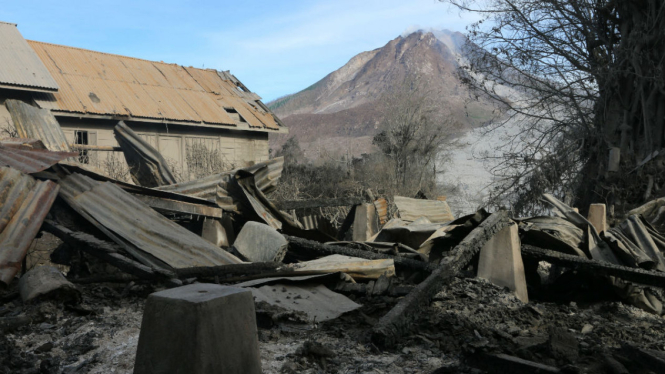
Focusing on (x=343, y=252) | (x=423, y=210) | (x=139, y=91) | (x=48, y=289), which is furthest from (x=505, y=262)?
(x=139, y=91)

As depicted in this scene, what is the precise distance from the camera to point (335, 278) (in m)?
4.99

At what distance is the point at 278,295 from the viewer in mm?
4465

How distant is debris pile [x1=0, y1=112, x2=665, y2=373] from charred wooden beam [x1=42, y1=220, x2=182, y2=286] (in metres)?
0.02

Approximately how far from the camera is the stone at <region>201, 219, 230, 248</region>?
275 inches

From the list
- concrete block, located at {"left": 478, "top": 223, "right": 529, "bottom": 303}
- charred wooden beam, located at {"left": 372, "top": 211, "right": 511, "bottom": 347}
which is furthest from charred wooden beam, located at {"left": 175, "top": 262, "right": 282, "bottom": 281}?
concrete block, located at {"left": 478, "top": 223, "right": 529, "bottom": 303}

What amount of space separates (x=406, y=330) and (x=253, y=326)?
51.5 inches

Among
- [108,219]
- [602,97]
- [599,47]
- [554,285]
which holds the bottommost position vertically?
[554,285]

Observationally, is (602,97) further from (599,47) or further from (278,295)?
(278,295)

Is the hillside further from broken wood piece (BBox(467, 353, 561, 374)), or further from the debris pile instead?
broken wood piece (BBox(467, 353, 561, 374))

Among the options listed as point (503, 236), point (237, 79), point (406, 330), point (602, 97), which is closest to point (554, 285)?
point (503, 236)

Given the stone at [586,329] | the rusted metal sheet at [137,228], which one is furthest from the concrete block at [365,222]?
the stone at [586,329]

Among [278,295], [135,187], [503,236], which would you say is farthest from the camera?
[135,187]

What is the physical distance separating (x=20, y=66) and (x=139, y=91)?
153 inches

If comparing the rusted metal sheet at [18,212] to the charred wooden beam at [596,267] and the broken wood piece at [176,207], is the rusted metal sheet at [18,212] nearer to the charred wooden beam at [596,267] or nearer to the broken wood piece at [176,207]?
the broken wood piece at [176,207]
